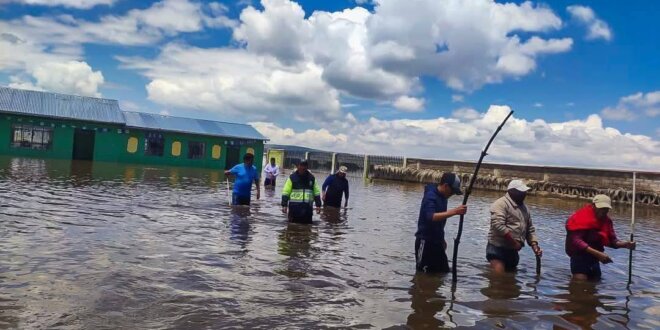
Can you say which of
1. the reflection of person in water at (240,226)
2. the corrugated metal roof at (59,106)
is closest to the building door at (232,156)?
the corrugated metal roof at (59,106)

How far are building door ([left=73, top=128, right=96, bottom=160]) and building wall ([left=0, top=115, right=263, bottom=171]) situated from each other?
320mm

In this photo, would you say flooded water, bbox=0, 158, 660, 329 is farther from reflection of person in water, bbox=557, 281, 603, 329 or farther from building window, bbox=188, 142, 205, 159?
building window, bbox=188, 142, 205, 159

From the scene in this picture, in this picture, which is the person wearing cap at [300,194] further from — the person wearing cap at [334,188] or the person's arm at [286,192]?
the person wearing cap at [334,188]

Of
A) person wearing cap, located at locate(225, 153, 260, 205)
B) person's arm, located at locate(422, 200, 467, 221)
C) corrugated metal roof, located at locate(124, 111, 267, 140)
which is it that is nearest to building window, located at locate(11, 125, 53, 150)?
corrugated metal roof, located at locate(124, 111, 267, 140)

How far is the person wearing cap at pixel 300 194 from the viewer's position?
35.4 feet

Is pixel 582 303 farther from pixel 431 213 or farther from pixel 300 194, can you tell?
pixel 300 194

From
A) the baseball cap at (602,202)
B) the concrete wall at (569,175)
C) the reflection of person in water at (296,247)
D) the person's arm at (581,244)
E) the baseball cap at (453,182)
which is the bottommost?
the reflection of person in water at (296,247)

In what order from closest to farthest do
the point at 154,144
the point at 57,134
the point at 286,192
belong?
the point at 286,192 < the point at 57,134 < the point at 154,144

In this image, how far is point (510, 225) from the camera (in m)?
7.70

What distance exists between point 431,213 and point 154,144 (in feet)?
119

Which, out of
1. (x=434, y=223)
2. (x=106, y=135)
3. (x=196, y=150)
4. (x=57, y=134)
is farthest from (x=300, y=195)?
(x=196, y=150)

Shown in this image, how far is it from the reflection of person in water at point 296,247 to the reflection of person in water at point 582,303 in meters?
3.39

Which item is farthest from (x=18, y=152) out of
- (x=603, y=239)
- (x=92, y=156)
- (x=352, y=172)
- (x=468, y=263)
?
(x=603, y=239)

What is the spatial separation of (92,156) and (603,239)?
120ft
